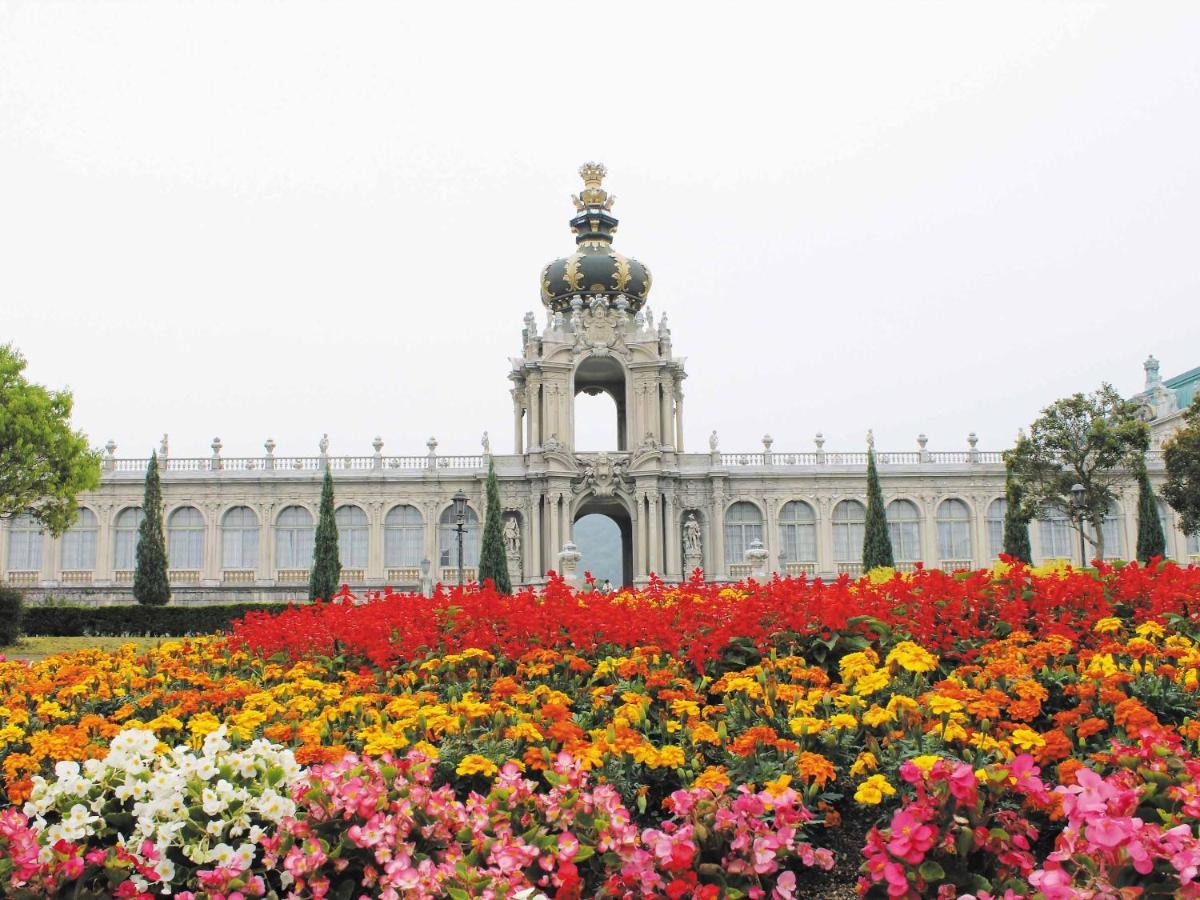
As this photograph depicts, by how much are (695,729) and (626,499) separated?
44636mm

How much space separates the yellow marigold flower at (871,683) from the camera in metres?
9.44

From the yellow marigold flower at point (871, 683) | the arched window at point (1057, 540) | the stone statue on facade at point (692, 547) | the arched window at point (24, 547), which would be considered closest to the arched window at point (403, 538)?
the stone statue on facade at point (692, 547)

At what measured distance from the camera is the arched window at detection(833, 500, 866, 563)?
Result: 54.8m

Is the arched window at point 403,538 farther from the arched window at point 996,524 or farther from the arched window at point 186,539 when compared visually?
the arched window at point 996,524

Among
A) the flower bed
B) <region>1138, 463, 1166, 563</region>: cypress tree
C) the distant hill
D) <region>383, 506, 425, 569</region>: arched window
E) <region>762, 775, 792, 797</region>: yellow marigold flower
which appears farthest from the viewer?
the distant hill

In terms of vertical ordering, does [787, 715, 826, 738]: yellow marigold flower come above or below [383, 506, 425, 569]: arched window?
below

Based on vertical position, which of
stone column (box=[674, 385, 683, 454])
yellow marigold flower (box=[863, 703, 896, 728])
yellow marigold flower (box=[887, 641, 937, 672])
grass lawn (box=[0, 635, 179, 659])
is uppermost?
stone column (box=[674, 385, 683, 454])

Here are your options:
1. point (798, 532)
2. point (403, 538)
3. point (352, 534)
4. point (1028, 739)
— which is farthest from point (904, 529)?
point (1028, 739)

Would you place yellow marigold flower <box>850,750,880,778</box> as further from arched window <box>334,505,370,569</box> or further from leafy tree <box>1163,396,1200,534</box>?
arched window <box>334,505,370,569</box>

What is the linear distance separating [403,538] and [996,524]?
29.3 metres

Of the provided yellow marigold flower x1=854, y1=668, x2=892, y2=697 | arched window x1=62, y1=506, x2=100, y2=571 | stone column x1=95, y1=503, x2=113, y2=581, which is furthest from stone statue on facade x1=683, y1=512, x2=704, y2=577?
yellow marigold flower x1=854, y1=668, x2=892, y2=697

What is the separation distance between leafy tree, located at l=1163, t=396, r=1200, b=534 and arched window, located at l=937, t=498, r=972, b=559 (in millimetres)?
10552

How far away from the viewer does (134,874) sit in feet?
23.1

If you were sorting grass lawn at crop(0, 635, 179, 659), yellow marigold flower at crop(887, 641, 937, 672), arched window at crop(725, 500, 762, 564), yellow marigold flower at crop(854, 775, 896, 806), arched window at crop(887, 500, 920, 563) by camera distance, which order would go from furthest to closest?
arched window at crop(887, 500, 920, 563) → arched window at crop(725, 500, 762, 564) → grass lawn at crop(0, 635, 179, 659) → yellow marigold flower at crop(887, 641, 937, 672) → yellow marigold flower at crop(854, 775, 896, 806)
